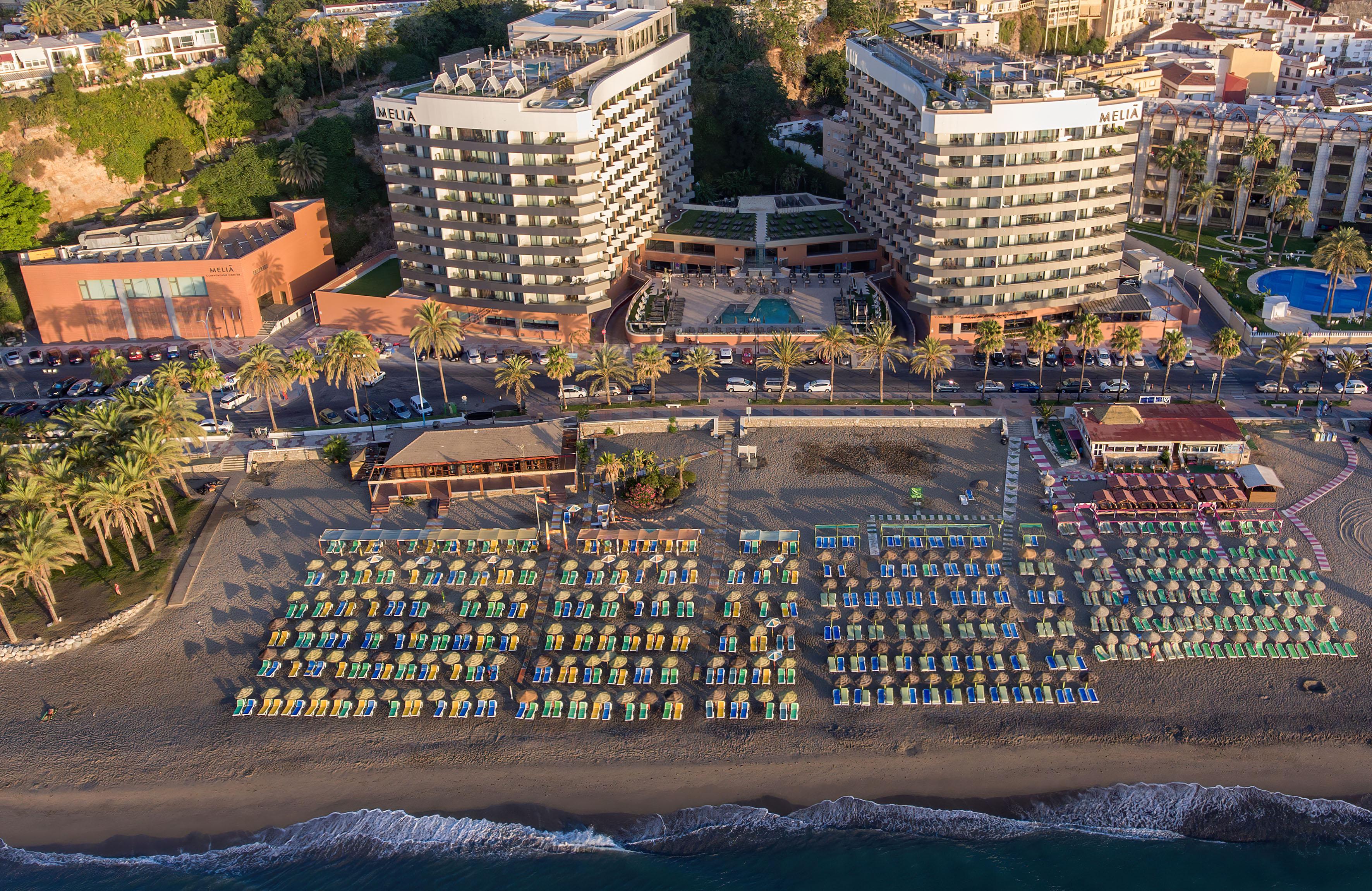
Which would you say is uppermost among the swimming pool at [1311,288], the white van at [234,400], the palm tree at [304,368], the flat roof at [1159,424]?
the palm tree at [304,368]

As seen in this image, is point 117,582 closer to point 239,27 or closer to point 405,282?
point 405,282

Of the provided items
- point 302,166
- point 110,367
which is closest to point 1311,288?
point 302,166

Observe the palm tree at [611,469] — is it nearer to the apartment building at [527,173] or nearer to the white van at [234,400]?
the apartment building at [527,173]

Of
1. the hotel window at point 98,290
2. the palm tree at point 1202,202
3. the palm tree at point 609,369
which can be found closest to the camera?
the palm tree at point 609,369

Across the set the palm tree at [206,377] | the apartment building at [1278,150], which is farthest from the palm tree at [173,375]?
the apartment building at [1278,150]

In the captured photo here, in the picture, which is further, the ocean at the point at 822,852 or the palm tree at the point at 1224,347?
the palm tree at the point at 1224,347

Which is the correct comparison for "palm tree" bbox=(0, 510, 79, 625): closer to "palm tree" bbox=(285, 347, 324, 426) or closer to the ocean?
the ocean
